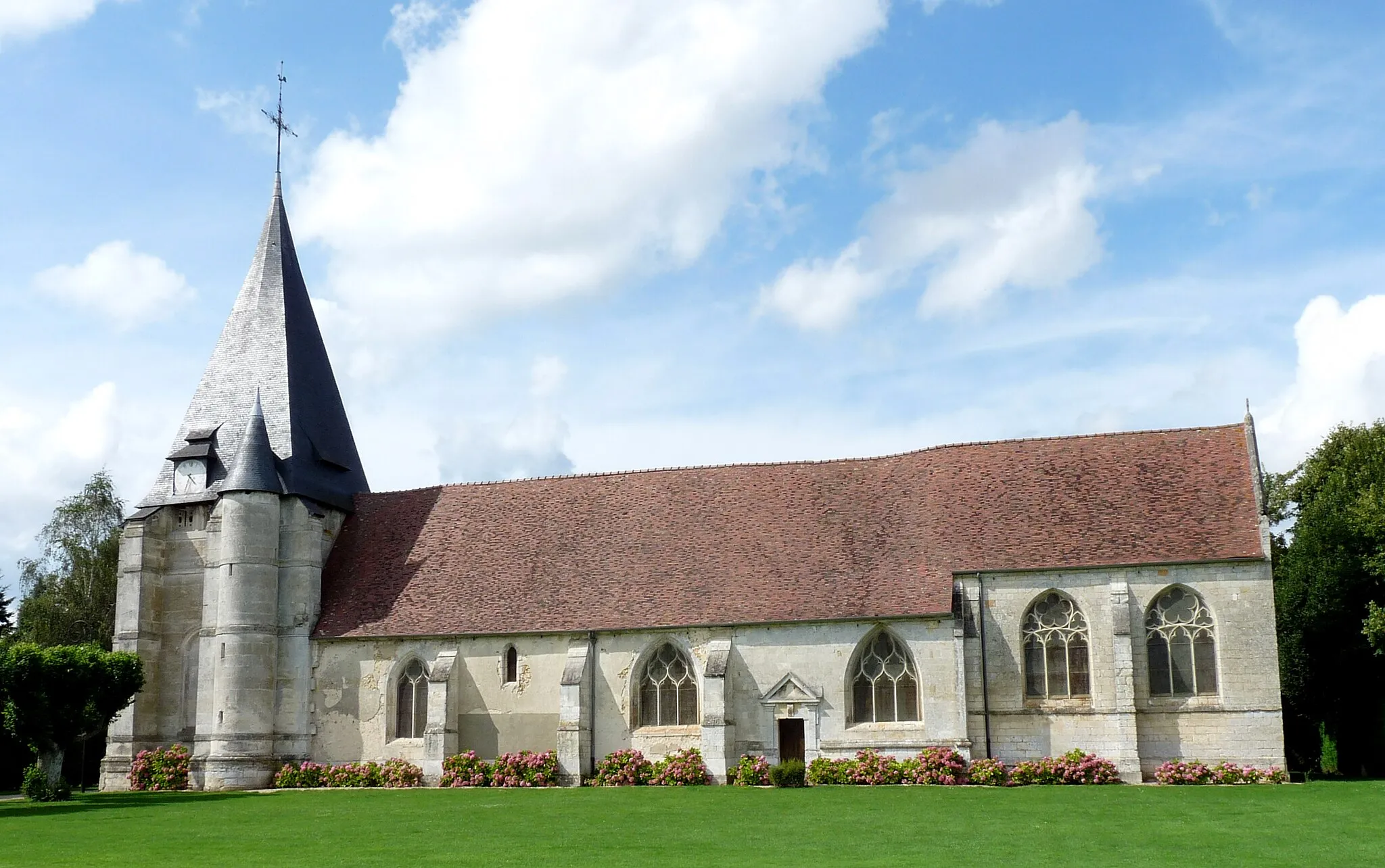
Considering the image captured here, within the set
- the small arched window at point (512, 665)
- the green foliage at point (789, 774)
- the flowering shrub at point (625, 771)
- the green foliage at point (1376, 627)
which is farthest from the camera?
the small arched window at point (512, 665)

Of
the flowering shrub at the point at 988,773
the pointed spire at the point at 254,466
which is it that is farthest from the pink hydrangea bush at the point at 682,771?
the pointed spire at the point at 254,466

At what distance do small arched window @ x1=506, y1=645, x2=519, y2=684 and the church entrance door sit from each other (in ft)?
23.8

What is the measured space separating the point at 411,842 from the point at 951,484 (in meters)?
19.3

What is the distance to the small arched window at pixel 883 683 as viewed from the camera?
3100 cm

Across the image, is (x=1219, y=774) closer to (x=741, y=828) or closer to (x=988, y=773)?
(x=988, y=773)

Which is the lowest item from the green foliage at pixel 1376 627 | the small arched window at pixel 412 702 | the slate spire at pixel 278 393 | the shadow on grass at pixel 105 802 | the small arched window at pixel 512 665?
the shadow on grass at pixel 105 802

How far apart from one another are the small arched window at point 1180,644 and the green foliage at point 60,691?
25580mm

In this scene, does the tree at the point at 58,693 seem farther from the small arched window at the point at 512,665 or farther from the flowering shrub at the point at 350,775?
the small arched window at the point at 512,665

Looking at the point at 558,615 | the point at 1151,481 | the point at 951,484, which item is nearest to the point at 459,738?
the point at 558,615

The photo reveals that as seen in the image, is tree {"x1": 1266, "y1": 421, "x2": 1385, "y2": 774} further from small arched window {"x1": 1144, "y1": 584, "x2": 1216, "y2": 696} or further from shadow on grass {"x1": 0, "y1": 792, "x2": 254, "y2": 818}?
shadow on grass {"x1": 0, "y1": 792, "x2": 254, "y2": 818}

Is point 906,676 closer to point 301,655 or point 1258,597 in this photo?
point 1258,597

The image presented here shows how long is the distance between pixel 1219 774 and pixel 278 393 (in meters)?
27.6

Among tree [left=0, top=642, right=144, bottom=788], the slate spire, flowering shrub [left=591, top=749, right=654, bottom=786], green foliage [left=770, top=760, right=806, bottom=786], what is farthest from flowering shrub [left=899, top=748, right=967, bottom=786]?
tree [left=0, top=642, right=144, bottom=788]

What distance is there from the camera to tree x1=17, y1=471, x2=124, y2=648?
157 feet
